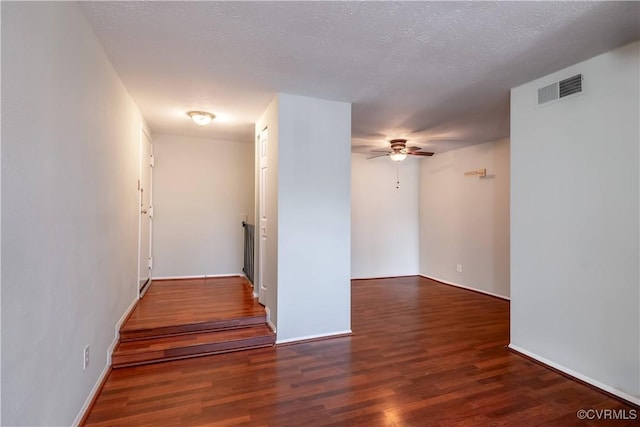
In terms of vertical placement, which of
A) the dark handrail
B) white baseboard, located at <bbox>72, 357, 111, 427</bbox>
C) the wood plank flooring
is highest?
the dark handrail

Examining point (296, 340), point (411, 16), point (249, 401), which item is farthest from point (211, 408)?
point (411, 16)

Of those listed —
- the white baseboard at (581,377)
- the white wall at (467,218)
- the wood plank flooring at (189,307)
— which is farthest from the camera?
the white wall at (467,218)

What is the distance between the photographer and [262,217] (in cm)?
398

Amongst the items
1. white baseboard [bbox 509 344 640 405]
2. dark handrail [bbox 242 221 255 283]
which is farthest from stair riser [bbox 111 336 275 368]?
white baseboard [bbox 509 344 640 405]

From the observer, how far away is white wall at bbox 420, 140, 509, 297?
5.08m

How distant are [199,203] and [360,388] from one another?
4.16 metres

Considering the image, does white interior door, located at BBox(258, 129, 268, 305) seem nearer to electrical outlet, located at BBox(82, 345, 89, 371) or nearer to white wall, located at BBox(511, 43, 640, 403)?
electrical outlet, located at BBox(82, 345, 89, 371)

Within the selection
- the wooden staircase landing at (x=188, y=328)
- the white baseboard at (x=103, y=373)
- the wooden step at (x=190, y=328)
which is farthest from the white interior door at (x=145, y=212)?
the wooden step at (x=190, y=328)

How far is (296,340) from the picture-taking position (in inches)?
129

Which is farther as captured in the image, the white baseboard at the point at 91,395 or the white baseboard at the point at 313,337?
the white baseboard at the point at 313,337

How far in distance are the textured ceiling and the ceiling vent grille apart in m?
0.13

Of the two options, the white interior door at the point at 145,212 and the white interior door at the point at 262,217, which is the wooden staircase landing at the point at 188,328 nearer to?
the white interior door at the point at 262,217

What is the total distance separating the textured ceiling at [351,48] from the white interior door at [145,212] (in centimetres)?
85

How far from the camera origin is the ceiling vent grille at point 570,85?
99.8 inches
